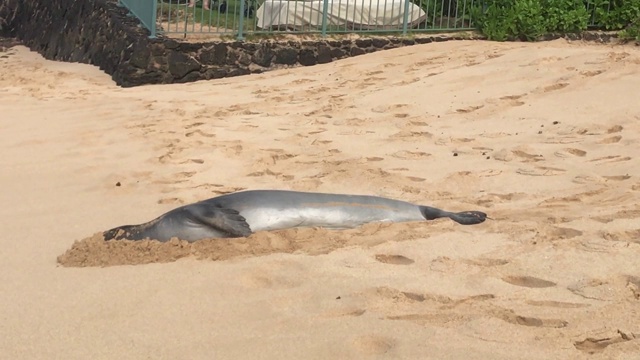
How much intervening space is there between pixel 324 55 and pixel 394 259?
8.07 metres

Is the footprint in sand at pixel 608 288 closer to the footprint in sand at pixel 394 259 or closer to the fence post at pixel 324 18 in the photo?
the footprint in sand at pixel 394 259

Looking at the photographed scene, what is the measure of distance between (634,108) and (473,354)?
15.8 ft

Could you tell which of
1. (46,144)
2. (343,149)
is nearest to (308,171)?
(343,149)

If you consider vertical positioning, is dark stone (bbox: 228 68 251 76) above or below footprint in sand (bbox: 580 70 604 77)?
below

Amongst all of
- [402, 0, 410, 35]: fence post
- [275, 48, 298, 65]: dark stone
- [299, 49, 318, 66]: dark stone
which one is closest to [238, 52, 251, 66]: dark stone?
[275, 48, 298, 65]: dark stone

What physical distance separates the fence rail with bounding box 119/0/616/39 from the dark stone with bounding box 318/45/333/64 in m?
0.27

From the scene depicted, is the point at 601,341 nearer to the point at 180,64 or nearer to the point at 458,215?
the point at 458,215

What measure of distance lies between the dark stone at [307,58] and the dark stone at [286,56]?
8 cm

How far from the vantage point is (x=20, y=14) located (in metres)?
18.9

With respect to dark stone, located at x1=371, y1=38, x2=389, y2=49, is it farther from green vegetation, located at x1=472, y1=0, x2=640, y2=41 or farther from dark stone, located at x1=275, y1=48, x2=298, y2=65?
green vegetation, located at x1=472, y1=0, x2=640, y2=41

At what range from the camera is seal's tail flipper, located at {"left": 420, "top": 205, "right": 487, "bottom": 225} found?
532 cm

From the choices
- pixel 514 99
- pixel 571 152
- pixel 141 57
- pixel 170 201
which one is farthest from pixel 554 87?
pixel 141 57

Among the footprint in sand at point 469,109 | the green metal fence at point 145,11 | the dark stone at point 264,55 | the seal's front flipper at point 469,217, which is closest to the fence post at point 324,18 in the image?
the dark stone at point 264,55

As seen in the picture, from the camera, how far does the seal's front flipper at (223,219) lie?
16.8 ft
